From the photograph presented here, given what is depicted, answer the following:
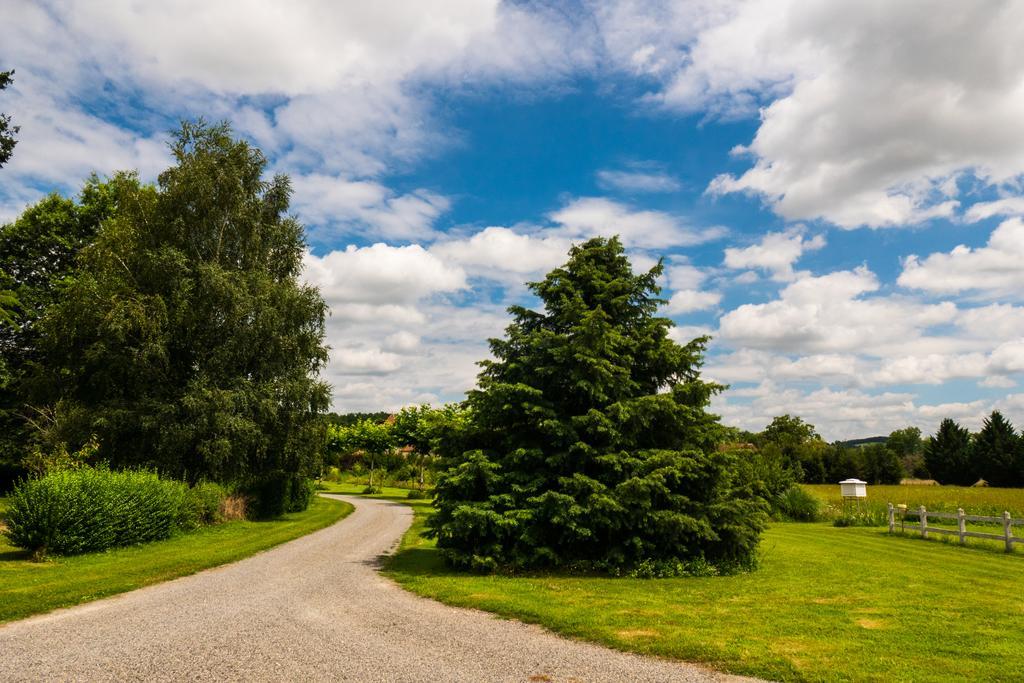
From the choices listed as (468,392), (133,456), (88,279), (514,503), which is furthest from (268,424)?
(514,503)

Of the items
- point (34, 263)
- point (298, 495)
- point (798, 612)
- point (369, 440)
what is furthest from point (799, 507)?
point (34, 263)

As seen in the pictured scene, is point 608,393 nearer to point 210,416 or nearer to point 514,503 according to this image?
point 514,503

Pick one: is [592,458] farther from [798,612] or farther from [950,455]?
[950,455]

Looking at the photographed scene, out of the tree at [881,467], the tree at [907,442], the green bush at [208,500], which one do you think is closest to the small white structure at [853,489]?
the green bush at [208,500]

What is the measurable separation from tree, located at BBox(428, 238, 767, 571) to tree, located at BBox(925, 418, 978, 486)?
3239 inches

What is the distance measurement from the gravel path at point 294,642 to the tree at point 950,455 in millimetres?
89032

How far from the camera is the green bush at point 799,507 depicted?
31922mm

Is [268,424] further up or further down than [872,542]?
further up

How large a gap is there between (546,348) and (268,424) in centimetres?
1762

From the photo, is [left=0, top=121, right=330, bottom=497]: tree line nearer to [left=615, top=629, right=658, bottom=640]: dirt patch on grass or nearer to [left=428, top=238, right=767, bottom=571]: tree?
[left=428, top=238, right=767, bottom=571]: tree

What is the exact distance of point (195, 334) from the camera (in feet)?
85.4

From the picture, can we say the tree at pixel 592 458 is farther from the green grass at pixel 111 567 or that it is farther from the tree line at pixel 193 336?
the tree line at pixel 193 336

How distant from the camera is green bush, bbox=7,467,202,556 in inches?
573

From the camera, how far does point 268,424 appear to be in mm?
27156
